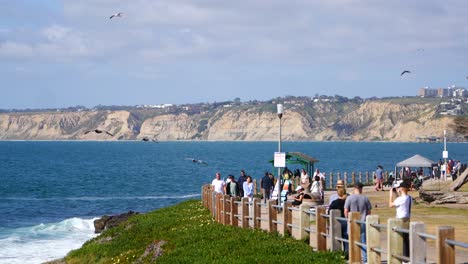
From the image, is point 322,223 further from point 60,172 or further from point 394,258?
point 60,172

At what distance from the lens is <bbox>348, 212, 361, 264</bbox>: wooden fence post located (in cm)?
1669

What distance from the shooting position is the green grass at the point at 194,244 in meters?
19.2

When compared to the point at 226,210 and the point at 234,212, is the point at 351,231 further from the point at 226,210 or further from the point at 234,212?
the point at 226,210

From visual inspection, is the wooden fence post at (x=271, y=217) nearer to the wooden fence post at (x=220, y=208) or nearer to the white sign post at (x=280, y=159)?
the wooden fence post at (x=220, y=208)

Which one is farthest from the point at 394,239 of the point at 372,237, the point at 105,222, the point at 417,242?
the point at 105,222

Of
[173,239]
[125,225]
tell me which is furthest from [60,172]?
[173,239]

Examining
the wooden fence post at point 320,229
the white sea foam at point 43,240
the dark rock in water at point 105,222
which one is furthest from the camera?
the dark rock in water at point 105,222

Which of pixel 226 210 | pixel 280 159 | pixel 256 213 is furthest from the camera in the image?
pixel 280 159

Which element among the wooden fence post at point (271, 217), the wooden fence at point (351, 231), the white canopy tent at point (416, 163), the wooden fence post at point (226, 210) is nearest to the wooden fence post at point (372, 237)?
the wooden fence at point (351, 231)

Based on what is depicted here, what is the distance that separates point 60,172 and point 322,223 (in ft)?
345

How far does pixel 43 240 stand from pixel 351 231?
2882cm

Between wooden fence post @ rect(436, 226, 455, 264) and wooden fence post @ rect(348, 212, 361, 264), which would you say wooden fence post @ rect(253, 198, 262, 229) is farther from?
wooden fence post @ rect(436, 226, 455, 264)

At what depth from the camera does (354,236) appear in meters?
16.7

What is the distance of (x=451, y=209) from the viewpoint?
34.4 metres
